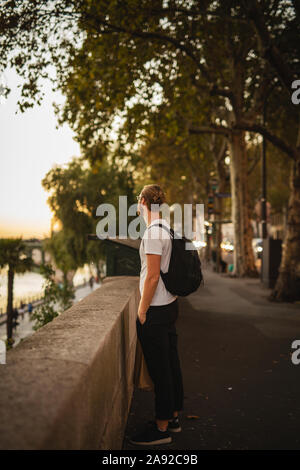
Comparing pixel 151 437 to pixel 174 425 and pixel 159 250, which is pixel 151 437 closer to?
pixel 174 425

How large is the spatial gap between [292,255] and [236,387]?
8825 mm

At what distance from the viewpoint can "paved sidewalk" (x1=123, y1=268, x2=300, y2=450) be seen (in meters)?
3.69

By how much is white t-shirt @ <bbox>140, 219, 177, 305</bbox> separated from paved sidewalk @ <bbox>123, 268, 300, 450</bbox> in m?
1.07

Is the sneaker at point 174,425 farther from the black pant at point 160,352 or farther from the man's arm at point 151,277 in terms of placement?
the man's arm at point 151,277

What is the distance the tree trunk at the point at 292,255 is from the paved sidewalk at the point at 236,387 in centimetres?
325

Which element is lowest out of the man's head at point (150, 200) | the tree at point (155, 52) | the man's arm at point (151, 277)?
the man's arm at point (151, 277)

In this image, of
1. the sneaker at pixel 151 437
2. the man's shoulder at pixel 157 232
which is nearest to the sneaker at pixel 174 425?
the sneaker at pixel 151 437

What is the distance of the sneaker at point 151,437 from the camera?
3.46 meters

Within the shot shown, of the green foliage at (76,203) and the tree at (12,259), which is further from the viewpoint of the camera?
the green foliage at (76,203)

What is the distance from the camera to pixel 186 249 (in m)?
3.63

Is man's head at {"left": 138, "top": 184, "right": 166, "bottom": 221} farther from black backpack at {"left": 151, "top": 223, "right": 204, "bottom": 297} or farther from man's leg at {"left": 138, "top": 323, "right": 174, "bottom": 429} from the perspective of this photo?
man's leg at {"left": 138, "top": 323, "right": 174, "bottom": 429}

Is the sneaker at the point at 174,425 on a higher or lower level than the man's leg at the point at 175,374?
lower

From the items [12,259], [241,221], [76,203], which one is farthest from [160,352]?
[76,203]
